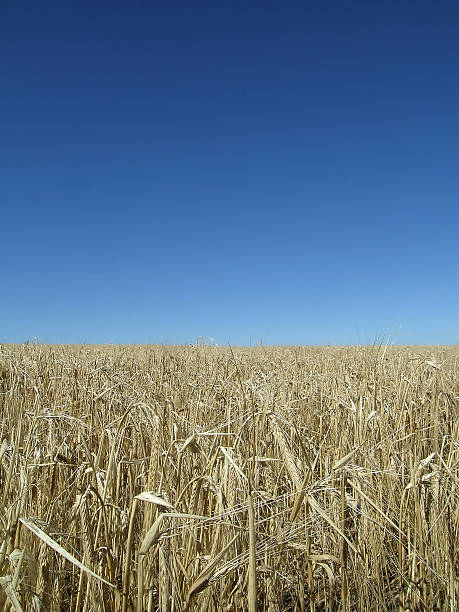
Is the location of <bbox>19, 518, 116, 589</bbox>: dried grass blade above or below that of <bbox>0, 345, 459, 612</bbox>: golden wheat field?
above

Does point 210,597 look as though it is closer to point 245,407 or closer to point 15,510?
point 15,510

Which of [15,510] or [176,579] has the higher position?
[15,510]

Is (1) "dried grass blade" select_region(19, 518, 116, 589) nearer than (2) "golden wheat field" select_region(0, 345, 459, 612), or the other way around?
(1) "dried grass blade" select_region(19, 518, 116, 589)

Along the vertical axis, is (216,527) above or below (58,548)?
below

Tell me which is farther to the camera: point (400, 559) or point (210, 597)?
point (400, 559)

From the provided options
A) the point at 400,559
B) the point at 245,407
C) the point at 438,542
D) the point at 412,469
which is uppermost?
the point at 245,407

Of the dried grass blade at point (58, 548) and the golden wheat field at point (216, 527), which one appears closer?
the dried grass blade at point (58, 548)

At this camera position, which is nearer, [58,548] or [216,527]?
[58,548]

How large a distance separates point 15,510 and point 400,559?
1.37 metres

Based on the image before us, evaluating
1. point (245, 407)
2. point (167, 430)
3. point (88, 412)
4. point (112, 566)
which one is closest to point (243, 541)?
point (112, 566)

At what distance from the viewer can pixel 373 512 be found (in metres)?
1.65

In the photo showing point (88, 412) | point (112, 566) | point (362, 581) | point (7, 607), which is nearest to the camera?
point (7, 607)

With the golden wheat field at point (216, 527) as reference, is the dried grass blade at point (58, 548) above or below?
above

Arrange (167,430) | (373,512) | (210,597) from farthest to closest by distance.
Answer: (167,430) < (373,512) < (210,597)
